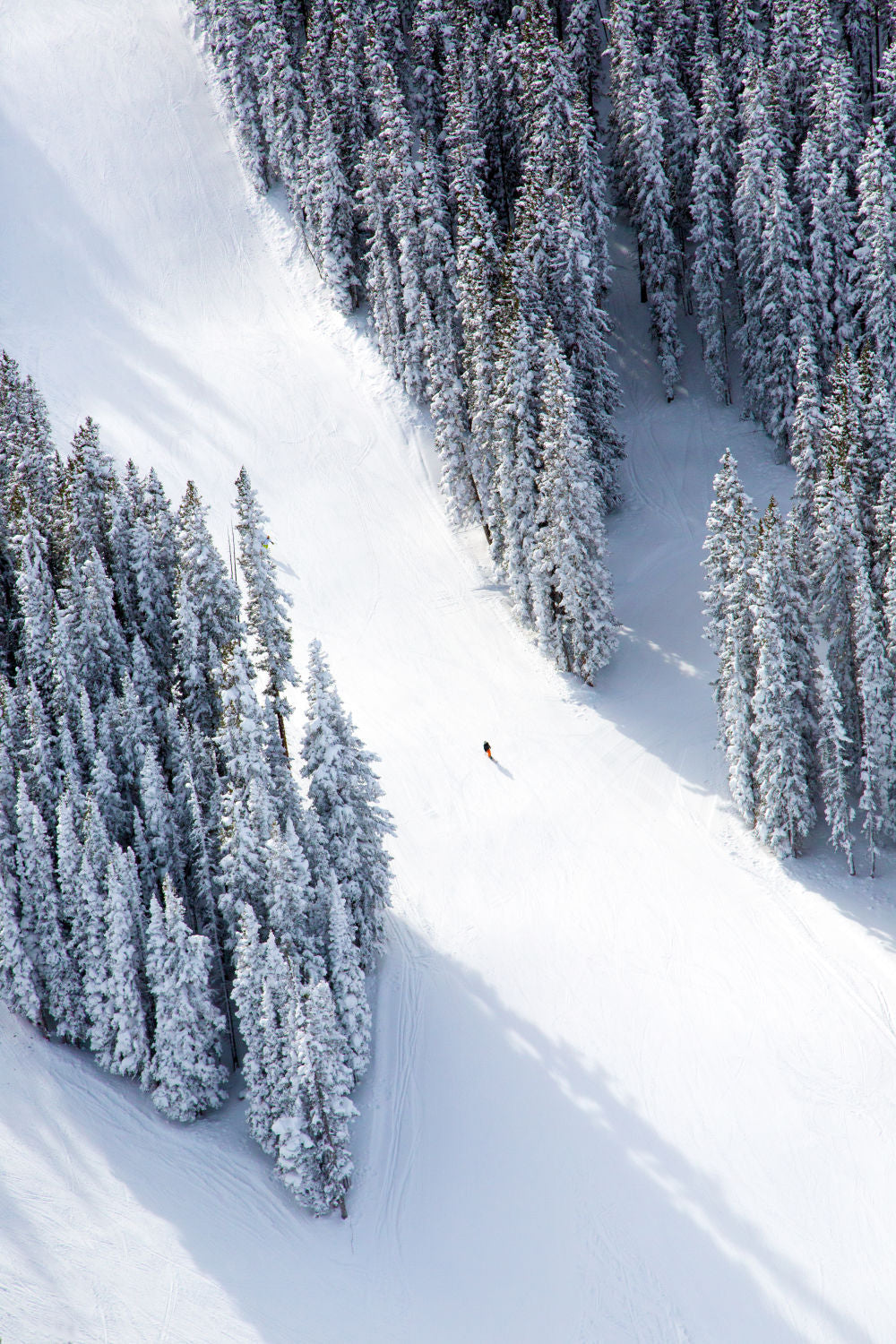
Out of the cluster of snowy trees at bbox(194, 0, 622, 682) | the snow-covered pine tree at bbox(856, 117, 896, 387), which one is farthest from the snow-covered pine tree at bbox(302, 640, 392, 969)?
the snow-covered pine tree at bbox(856, 117, 896, 387)

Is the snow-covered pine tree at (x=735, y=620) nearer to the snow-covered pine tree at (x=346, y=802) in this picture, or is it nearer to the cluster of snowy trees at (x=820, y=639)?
the cluster of snowy trees at (x=820, y=639)

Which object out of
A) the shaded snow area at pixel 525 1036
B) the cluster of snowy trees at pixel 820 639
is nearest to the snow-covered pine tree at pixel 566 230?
the shaded snow area at pixel 525 1036

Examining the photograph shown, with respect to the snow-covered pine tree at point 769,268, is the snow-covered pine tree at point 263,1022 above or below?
below

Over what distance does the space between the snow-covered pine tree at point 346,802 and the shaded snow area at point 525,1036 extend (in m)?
2.36

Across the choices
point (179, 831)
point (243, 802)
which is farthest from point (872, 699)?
point (179, 831)

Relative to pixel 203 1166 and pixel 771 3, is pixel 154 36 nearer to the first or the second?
pixel 771 3

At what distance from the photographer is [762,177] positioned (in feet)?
161

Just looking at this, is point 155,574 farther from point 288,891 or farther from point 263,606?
point 288,891

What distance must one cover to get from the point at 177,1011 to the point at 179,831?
5.78 meters

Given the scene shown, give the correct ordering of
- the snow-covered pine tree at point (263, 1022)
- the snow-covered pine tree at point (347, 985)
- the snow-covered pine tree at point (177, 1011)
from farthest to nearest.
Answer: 1. the snow-covered pine tree at point (347, 985)
2. the snow-covered pine tree at point (177, 1011)
3. the snow-covered pine tree at point (263, 1022)

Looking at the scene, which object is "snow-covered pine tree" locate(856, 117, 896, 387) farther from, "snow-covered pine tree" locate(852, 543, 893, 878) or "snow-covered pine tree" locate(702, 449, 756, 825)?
"snow-covered pine tree" locate(852, 543, 893, 878)

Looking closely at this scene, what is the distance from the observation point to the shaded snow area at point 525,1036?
2836 centimetres

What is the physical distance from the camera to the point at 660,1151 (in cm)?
3094

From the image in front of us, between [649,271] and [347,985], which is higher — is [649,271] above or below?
above
